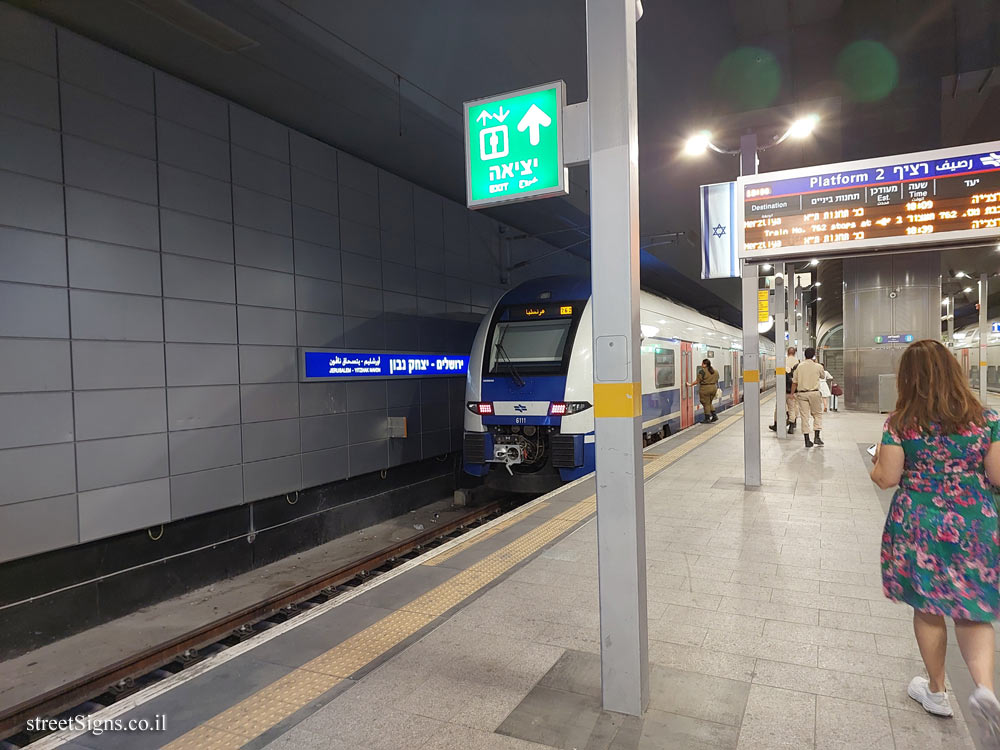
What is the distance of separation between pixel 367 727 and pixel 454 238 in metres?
9.31

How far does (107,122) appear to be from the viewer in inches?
209

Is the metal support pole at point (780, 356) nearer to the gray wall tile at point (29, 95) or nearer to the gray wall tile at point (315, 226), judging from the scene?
the gray wall tile at point (315, 226)

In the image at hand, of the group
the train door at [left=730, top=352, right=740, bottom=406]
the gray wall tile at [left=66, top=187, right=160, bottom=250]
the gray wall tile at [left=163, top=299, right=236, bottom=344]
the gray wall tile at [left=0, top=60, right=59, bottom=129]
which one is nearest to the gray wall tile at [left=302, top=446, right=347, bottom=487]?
the gray wall tile at [left=163, top=299, right=236, bottom=344]

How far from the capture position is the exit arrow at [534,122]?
2.87 metres

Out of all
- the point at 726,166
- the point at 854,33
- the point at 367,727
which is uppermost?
the point at 854,33

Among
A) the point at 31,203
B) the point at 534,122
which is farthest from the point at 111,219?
the point at 534,122

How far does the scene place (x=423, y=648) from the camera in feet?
9.96

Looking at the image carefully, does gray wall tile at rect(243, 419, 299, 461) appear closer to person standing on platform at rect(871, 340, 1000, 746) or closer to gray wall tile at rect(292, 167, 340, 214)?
gray wall tile at rect(292, 167, 340, 214)

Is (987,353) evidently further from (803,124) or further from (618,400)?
(618,400)

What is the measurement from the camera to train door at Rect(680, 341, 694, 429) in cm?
1162

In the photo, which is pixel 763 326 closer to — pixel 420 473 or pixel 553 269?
pixel 553 269

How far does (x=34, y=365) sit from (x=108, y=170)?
1.85 meters

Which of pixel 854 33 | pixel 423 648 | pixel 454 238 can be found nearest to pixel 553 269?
pixel 454 238

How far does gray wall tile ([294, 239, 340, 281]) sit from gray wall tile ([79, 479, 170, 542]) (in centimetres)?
303
